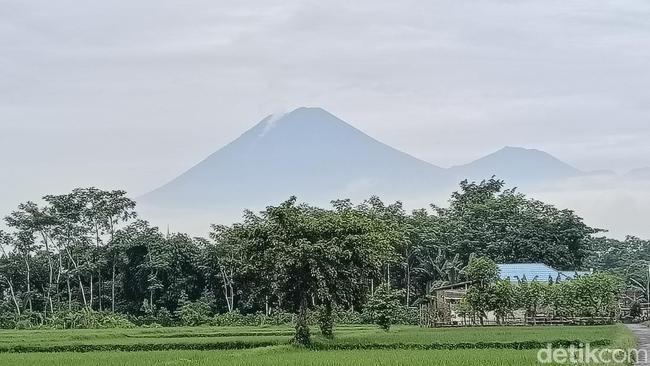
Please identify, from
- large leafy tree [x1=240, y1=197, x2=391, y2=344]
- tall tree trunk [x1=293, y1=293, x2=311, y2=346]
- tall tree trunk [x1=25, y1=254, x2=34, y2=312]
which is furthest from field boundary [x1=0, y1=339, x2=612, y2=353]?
tall tree trunk [x1=25, y1=254, x2=34, y2=312]

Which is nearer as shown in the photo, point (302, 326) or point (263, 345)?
point (302, 326)

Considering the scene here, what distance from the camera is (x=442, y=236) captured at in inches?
2486

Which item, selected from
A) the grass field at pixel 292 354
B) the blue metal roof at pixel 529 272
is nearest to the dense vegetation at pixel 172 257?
the blue metal roof at pixel 529 272

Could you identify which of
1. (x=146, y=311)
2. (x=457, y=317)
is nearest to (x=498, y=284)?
(x=457, y=317)

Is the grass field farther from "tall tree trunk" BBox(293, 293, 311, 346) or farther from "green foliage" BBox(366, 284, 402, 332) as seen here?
"green foliage" BBox(366, 284, 402, 332)

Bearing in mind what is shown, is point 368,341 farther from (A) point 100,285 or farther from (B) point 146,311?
(A) point 100,285

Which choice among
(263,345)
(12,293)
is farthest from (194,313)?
(263,345)

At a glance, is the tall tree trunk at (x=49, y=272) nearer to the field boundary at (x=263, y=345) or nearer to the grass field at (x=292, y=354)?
the grass field at (x=292, y=354)

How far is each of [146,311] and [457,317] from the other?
20.1m

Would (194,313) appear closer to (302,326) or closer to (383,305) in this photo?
(383,305)

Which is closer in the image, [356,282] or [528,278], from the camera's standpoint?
[356,282]

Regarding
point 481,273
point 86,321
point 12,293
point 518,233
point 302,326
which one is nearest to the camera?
point 302,326

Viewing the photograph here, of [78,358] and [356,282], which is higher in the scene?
[356,282]

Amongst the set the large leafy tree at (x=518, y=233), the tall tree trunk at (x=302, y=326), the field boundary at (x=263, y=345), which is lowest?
the field boundary at (x=263, y=345)
